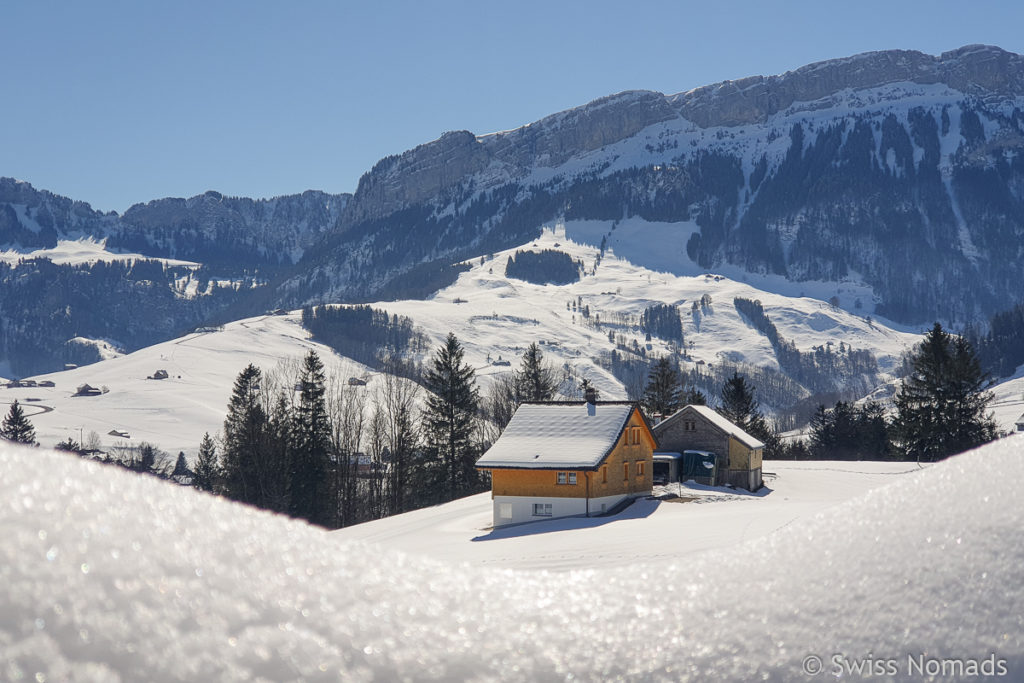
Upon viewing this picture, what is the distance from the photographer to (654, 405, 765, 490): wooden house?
175 ft

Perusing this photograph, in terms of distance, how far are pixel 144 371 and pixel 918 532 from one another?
208 meters

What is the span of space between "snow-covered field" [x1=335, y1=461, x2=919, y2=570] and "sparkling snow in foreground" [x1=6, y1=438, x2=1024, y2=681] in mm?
11586

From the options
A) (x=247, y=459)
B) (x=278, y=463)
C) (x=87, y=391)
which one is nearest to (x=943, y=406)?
(x=278, y=463)

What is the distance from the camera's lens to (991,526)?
4.32m

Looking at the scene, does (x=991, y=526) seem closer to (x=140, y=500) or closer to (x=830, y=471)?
(x=140, y=500)

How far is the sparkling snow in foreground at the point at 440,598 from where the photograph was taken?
2701 millimetres

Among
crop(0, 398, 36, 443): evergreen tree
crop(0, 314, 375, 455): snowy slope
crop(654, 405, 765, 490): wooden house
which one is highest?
crop(654, 405, 765, 490): wooden house

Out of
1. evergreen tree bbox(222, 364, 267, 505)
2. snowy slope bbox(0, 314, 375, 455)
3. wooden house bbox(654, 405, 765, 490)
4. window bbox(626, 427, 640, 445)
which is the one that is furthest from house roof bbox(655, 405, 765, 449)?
snowy slope bbox(0, 314, 375, 455)

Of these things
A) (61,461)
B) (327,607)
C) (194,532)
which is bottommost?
(327,607)

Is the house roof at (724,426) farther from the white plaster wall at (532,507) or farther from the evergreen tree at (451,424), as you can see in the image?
the white plaster wall at (532,507)

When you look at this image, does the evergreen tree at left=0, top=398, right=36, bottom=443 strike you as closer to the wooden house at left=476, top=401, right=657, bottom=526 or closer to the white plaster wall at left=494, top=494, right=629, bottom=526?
the wooden house at left=476, top=401, right=657, bottom=526

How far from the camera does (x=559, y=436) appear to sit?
4534cm

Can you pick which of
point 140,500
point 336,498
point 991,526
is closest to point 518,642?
point 140,500

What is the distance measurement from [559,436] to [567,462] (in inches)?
118
